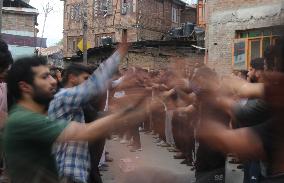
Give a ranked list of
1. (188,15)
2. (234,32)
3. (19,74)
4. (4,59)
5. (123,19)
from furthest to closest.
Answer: (188,15)
(123,19)
(234,32)
(4,59)
(19,74)

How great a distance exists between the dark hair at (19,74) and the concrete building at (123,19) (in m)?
32.1

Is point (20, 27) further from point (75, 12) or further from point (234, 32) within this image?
point (75, 12)

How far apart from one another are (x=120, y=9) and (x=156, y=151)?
1116 inches

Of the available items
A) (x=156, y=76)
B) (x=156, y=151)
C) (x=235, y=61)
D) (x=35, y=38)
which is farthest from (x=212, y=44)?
(x=156, y=76)

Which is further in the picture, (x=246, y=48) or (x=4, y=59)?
(x=246, y=48)

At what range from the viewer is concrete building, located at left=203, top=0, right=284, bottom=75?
16.0 m

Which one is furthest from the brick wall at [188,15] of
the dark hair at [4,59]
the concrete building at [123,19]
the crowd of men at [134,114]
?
the crowd of men at [134,114]

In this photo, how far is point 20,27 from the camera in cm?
2417

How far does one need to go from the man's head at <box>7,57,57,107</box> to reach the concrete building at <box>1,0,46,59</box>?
825 inches

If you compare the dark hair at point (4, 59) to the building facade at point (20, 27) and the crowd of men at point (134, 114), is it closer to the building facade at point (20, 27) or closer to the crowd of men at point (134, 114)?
the crowd of men at point (134, 114)

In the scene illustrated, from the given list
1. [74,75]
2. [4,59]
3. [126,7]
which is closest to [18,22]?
[126,7]

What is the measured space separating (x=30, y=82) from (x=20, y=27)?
2203 centimetres

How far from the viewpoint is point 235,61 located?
16.6m

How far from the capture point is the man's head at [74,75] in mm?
5219
